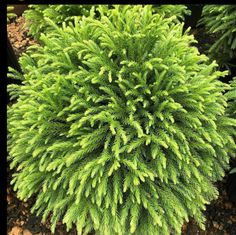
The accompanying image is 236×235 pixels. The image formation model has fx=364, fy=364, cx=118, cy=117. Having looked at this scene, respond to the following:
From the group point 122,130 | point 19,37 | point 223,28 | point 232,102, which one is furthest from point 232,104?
point 19,37

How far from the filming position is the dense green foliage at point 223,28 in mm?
3109

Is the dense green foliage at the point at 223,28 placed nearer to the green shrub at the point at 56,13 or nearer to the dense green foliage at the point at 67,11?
the dense green foliage at the point at 67,11

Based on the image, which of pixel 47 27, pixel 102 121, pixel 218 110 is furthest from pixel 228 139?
pixel 47 27

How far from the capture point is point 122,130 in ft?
7.64

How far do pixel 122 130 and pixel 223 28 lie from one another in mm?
1522

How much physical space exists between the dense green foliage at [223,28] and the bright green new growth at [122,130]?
0.77 metres

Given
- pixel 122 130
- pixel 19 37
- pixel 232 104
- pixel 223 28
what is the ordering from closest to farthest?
pixel 122 130 → pixel 232 104 → pixel 223 28 → pixel 19 37

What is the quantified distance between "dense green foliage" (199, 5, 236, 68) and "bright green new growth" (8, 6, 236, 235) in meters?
0.77

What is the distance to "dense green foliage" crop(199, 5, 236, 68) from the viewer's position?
311 centimetres

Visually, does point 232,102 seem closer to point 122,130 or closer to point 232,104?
point 232,104

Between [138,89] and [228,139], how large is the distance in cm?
77

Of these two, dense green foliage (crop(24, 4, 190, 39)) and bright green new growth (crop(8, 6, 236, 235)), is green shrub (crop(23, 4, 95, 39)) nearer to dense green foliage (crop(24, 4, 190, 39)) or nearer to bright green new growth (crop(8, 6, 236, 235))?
dense green foliage (crop(24, 4, 190, 39))

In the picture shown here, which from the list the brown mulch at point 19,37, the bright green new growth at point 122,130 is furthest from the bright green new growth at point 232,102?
the brown mulch at point 19,37

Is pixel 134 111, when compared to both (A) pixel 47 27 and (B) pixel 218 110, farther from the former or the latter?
(A) pixel 47 27
